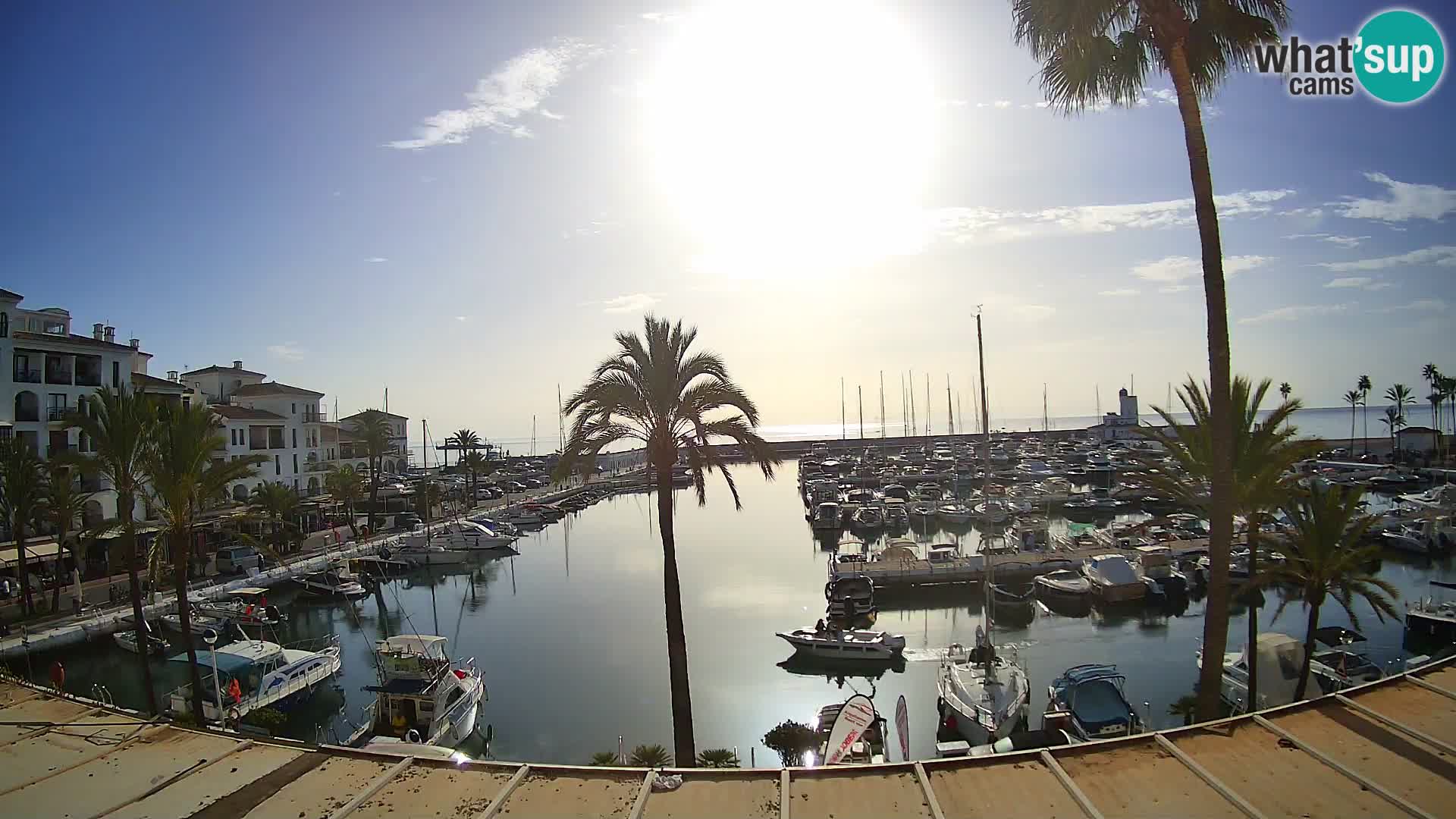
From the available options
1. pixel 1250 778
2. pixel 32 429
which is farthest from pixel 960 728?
pixel 32 429

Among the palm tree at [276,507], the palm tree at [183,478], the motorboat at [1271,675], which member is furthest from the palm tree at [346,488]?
the motorboat at [1271,675]

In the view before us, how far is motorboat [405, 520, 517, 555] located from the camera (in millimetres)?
56594

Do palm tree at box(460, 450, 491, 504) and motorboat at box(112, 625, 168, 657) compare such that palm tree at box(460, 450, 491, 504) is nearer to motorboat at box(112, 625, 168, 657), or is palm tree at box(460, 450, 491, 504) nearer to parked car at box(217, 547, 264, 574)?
parked car at box(217, 547, 264, 574)

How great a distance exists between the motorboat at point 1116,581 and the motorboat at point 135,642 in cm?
4357

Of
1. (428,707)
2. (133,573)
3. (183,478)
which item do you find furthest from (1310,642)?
(133,573)

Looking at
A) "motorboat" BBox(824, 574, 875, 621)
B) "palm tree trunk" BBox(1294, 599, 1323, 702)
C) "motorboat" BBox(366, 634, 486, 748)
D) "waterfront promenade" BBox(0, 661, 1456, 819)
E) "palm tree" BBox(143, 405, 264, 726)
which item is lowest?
"motorboat" BBox(824, 574, 875, 621)

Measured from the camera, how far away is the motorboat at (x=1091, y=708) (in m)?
18.7

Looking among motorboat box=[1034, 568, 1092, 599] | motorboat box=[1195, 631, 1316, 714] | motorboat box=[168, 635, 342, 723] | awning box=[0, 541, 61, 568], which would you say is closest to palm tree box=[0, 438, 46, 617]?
awning box=[0, 541, 61, 568]

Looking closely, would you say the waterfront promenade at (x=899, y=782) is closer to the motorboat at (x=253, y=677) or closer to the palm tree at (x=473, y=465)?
the motorboat at (x=253, y=677)

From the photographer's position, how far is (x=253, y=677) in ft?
81.0

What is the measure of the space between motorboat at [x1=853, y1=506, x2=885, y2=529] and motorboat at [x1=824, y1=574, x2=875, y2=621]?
23.2 metres

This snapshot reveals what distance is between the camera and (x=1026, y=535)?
50875 millimetres

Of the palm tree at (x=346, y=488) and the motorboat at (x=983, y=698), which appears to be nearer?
the motorboat at (x=983, y=698)

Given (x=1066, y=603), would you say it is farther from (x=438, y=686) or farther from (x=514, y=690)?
(x=438, y=686)
